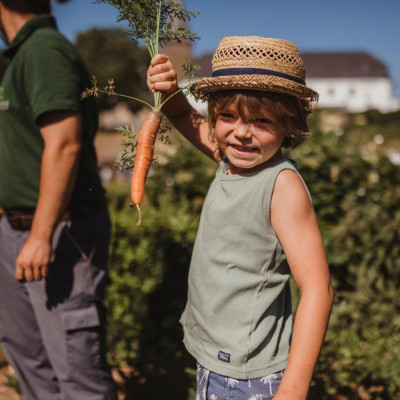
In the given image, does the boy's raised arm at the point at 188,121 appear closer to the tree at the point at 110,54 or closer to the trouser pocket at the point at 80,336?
the trouser pocket at the point at 80,336

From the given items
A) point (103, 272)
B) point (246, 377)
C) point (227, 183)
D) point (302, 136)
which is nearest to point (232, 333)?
point (246, 377)

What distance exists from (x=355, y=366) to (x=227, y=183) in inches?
68.6

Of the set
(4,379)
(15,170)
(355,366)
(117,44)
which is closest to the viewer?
(15,170)

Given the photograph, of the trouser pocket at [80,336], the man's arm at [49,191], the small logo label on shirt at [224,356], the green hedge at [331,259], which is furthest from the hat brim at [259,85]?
the green hedge at [331,259]

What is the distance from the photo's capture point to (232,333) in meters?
1.61

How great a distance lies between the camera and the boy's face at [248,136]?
1542mm

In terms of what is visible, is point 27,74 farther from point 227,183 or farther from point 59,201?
point 227,183

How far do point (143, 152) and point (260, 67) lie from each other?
1.45ft

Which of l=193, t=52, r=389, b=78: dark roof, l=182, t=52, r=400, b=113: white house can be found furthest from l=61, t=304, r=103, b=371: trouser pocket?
l=193, t=52, r=389, b=78: dark roof

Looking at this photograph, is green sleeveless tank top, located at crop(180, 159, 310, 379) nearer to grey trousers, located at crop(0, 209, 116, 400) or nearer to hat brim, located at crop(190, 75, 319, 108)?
hat brim, located at crop(190, 75, 319, 108)

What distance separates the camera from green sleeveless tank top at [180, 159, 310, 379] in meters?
1.56

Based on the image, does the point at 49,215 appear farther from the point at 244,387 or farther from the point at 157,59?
the point at 244,387

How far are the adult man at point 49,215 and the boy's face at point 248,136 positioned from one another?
750 millimetres

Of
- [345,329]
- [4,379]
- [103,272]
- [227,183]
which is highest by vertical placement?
[227,183]
